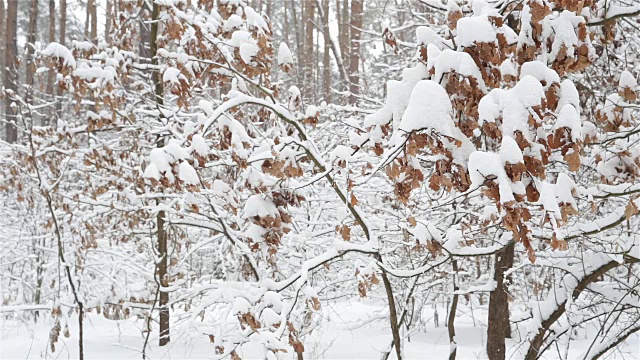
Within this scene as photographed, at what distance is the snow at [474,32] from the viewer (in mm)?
2035

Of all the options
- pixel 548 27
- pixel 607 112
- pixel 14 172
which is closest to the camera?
pixel 548 27

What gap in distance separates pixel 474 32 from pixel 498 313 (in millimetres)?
3155

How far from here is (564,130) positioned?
203cm

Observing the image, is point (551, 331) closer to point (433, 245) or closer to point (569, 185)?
point (433, 245)

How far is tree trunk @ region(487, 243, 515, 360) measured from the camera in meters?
4.45

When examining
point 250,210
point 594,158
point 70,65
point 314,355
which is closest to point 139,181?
point 70,65

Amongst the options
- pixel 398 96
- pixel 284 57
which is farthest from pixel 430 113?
pixel 284 57

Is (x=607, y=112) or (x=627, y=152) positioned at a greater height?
(x=607, y=112)

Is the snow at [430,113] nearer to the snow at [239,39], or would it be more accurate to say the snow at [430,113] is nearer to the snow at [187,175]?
the snow at [187,175]

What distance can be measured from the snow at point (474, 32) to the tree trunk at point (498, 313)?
2.72m

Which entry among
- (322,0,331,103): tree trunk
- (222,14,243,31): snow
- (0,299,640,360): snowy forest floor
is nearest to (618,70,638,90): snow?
(222,14,243,31): snow

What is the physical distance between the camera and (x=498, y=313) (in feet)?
15.1

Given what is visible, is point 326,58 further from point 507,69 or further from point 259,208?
point 507,69

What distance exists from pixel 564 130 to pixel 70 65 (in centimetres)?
484
